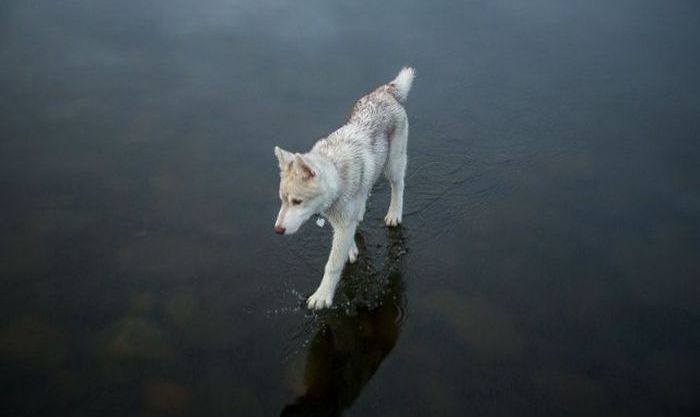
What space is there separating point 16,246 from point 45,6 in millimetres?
6042

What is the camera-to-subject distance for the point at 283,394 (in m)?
5.14

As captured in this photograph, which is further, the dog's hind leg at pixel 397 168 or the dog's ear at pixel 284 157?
the dog's hind leg at pixel 397 168

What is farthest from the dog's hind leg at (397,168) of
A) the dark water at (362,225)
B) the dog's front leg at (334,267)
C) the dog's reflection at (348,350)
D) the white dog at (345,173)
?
the dog's front leg at (334,267)

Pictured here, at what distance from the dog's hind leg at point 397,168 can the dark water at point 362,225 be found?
19 cm

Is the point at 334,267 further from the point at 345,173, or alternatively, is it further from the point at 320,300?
the point at 345,173

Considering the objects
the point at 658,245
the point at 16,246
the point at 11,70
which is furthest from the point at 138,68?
the point at 658,245

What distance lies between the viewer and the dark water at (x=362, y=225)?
531 cm

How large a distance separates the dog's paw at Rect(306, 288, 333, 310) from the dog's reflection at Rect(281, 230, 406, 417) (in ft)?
0.38

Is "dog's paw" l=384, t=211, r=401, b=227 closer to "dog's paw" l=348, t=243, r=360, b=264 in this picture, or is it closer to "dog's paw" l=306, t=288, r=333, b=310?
"dog's paw" l=348, t=243, r=360, b=264

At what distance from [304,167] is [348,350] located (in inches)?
71.5

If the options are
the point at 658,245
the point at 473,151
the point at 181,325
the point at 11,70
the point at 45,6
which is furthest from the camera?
the point at 45,6

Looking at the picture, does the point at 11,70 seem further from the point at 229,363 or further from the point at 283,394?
the point at 283,394

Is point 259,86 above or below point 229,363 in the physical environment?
above

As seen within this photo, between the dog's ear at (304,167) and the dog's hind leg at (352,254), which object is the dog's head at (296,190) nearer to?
the dog's ear at (304,167)
